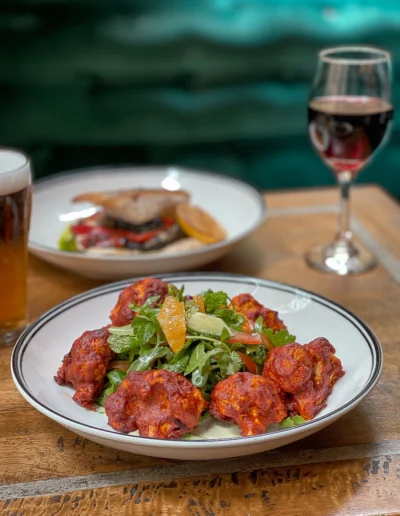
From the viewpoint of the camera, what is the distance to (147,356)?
3.37 ft

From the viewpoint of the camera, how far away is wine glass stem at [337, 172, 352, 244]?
5.54 feet

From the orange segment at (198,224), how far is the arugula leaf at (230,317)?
588 mm

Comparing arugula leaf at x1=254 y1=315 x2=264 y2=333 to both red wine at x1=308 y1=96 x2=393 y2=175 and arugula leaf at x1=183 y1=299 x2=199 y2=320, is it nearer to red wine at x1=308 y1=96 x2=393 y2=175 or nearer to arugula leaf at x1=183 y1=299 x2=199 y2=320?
arugula leaf at x1=183 y1=299 x2=199 y2=320

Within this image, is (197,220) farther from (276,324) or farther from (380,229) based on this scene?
(276,324)

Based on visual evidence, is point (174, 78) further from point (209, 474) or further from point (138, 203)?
point (209, 474)

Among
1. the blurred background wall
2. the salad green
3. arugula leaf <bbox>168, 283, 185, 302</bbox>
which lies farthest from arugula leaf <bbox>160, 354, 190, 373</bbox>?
the blurred background wall

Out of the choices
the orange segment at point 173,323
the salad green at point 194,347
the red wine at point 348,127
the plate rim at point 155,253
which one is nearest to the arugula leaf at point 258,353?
the salad green at point 194,347

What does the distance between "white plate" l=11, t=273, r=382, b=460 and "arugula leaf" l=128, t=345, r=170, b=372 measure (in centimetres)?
9

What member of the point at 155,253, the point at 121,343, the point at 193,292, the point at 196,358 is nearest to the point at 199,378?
the point at 196,358

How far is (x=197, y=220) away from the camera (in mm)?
1721

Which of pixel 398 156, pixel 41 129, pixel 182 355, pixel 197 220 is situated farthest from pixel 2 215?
pixel 398 156

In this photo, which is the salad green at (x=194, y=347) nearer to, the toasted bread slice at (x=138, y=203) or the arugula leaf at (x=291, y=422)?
the arugula leaf at (x=291, y=422)

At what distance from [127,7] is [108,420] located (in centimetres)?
Answer: 274

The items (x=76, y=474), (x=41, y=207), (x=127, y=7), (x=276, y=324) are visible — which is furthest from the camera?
(x=127, y=7)
